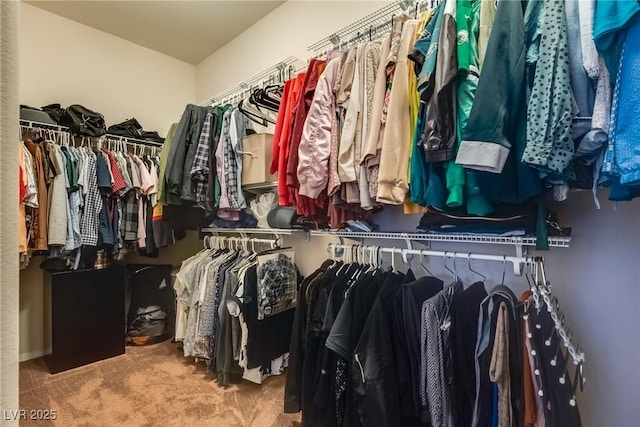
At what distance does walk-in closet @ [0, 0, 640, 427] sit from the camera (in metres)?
0.88

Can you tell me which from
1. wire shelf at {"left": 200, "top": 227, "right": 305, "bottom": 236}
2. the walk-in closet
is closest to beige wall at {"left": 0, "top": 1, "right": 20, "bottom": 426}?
the walk-in closet

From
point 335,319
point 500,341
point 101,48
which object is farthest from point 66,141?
point 500,341

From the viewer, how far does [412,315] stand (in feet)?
4.00

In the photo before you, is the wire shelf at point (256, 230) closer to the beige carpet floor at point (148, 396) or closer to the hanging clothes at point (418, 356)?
the hanging clothes at point (418, 356)

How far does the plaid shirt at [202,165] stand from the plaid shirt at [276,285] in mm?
671

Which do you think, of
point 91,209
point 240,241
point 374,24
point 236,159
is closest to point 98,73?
point 91,209

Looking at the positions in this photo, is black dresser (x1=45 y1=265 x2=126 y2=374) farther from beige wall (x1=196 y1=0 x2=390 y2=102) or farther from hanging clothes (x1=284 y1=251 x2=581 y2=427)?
beige wall (x1=196 y1=0 x2=390 y2=102)

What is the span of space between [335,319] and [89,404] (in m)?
1.68

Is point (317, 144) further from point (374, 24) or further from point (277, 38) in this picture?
point (277, 38)

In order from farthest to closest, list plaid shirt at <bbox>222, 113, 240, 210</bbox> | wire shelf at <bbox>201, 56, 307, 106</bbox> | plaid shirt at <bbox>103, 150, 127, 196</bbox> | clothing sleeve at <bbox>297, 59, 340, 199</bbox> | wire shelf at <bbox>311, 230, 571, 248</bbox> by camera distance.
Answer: plaid shirt at <bbox>103, 150, 127, 196</bbox> → wire shelf at <bbox>201, 56, 307, 106</bbox> → plaid shirt at <bbox>222, 113, 240, 210</bbox> → clothing sleeve at <bbox>297, 59, 340, 199</bbox> → wire shelf at <bbox>311, 230, 571, 248</bbox>

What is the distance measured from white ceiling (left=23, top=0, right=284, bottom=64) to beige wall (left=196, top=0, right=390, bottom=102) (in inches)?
4.1

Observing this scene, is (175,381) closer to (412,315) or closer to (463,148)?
(412,315)

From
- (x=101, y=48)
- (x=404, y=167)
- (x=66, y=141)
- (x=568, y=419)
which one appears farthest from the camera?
(x=101, y=48)

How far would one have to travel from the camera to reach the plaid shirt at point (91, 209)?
89.7 inches
